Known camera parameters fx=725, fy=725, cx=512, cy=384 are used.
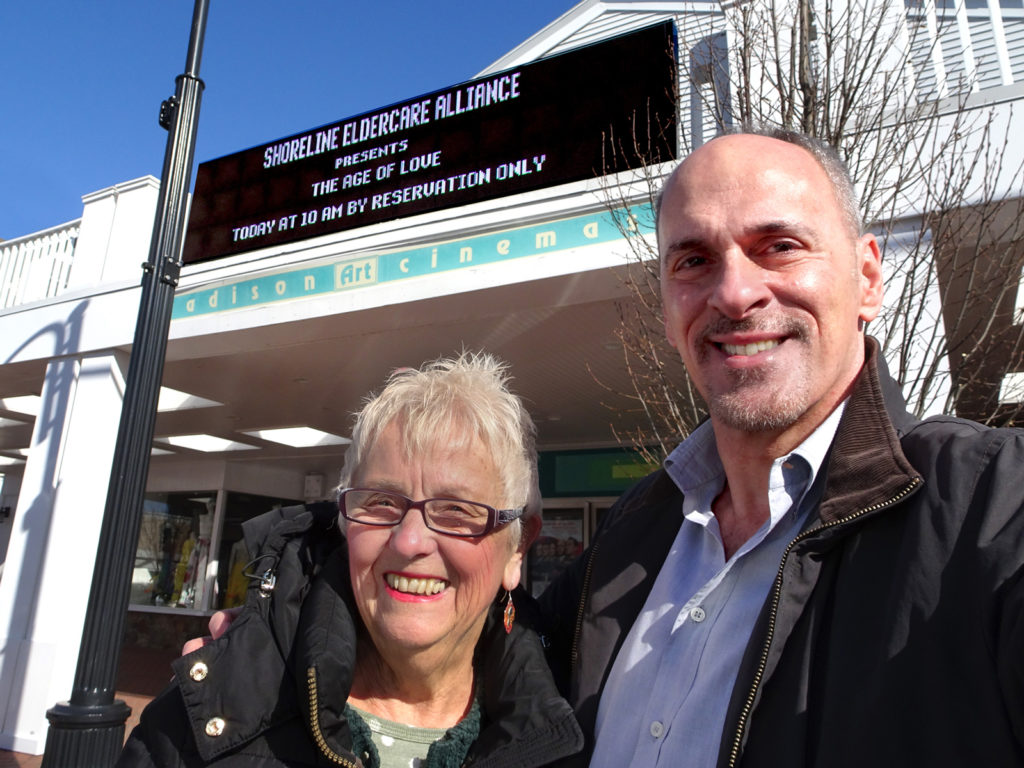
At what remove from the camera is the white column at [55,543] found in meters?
6.66

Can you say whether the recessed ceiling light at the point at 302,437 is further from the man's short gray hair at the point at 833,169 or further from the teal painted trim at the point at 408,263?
the man's short gray hair at the point at 833,169

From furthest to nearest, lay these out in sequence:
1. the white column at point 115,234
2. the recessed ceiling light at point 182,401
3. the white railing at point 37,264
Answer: the recessed ceiling light at point 182,401
the white railing at point 37,264
the white column at point 115,234

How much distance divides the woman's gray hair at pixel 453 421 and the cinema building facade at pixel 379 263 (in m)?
2.03

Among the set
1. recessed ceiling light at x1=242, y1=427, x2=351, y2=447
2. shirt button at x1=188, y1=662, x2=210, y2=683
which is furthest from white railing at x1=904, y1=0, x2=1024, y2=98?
recessed ceiling light at x1=242, y1=427, x2=351, y2=447

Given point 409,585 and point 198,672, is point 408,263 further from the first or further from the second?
point 198,672

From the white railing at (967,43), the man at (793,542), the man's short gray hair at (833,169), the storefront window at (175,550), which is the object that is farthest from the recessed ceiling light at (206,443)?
the man's short gray hair at (833,169)

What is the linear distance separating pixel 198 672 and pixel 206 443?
41.9ft

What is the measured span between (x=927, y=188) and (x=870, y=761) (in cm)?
352

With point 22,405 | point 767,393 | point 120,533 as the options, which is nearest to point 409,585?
point 767,393

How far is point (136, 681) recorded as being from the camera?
1060cm

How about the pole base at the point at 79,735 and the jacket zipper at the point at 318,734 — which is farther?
the pole base at the point at 79,735

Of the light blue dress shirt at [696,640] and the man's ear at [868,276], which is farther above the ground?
the man's ear at [868,276]

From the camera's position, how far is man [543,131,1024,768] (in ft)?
3.28

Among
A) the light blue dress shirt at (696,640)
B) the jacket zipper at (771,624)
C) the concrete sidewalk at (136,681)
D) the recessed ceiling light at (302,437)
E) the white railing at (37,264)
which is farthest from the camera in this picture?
the recessed ceiling light at (302,437)
